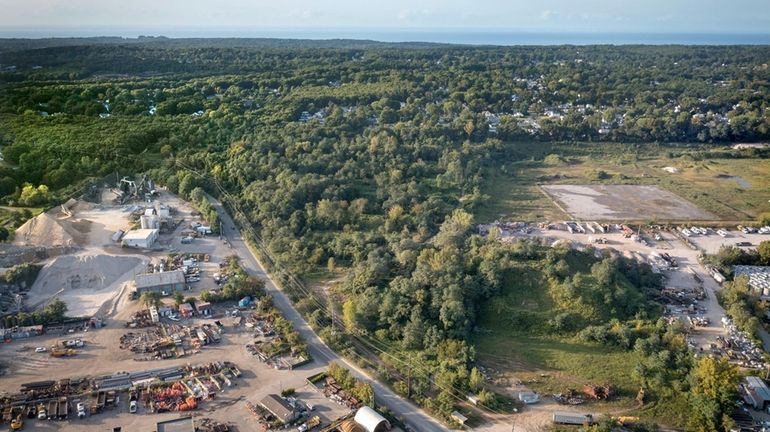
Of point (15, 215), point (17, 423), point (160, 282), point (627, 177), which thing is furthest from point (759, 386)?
point (15, 215)

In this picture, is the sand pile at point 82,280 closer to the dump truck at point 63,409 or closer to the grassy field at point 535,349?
the dump truck at point 63,409

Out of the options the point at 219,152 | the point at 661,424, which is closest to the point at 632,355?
the point at 661,424

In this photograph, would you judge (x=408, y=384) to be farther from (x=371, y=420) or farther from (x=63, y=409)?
(x=63, y=409)

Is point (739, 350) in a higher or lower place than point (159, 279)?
lower

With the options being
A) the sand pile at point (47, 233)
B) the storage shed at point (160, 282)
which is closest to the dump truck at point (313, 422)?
the storage shed at point (160, 282)

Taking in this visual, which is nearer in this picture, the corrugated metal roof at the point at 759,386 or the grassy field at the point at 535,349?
the corrugated metal roof at the point at 759,386
